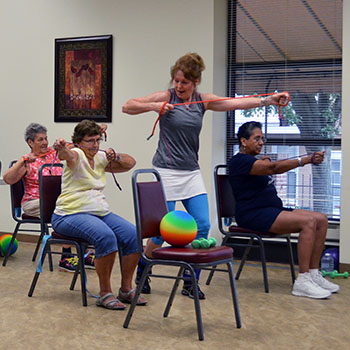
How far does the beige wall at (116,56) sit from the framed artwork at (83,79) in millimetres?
62

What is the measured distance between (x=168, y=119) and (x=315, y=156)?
3.02ft

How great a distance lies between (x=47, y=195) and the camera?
3586 mm

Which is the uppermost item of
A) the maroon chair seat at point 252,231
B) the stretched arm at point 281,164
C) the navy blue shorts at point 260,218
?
the stretched arm at point 281,164

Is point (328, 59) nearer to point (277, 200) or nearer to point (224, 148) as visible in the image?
point (224, 148)

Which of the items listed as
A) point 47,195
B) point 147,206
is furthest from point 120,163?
point 147,206

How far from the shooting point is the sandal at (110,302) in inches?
123

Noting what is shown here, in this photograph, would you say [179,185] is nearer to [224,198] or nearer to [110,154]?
[110,154]

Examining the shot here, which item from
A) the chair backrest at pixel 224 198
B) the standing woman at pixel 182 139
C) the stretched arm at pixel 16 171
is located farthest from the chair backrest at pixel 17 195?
the chair backrest at pixel 224 198

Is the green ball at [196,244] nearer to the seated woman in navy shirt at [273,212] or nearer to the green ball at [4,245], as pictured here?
the seated woman in navy shirt at [273,212]

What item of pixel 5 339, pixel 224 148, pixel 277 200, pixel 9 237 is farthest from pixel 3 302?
pixel 224 148

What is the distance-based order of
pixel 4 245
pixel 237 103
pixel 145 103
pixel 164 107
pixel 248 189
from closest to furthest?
pixel 164 107
pixel 145 103
pixel 237 103
pixel 248 189
pixel 4 245

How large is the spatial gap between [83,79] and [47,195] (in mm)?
1804

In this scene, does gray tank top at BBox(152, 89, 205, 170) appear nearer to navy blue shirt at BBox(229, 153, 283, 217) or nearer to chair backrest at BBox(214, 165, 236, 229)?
navy blue shirt at BBox(229, 153, 283, 217)

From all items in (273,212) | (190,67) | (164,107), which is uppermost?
(190,67)
